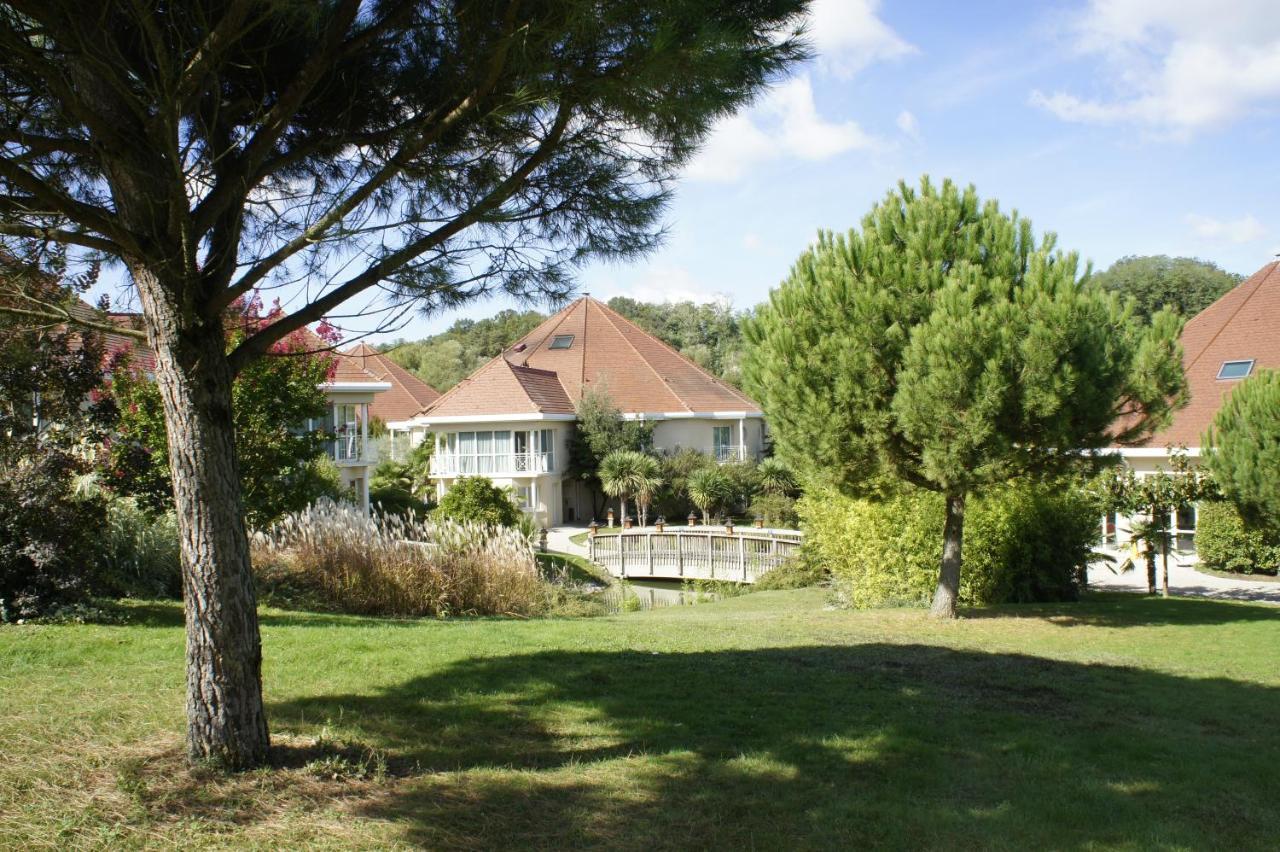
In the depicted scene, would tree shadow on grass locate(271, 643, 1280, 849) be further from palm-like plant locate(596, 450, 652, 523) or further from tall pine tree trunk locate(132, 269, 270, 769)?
palm-like plant locate(596, 450, 652, 523)

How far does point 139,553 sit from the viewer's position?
11.8 metres

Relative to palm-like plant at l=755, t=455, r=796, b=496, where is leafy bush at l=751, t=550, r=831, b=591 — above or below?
below

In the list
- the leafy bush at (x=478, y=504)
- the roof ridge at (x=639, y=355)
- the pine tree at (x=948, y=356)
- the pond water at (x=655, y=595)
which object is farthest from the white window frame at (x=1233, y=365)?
the roof ridge at (x=639, y=355)

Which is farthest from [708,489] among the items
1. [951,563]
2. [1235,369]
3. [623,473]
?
[951,563]

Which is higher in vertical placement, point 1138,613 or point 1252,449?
point 1252,449

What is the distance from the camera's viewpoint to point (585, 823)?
4.41m

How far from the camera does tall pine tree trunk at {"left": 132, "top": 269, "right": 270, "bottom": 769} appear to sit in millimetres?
4746

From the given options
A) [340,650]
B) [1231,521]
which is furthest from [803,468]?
[1231,521]

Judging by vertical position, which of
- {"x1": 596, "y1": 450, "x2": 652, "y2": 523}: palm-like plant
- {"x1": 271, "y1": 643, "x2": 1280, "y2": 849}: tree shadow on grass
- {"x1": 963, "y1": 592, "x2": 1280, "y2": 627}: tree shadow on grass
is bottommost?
{"x1": 963, "y1": 592, "x2": 1280, "y2": 627}: tree shadow on grass

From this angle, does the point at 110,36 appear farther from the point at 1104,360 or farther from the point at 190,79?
the point at 1104,360

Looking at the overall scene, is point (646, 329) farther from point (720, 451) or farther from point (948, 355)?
point (948, 355)

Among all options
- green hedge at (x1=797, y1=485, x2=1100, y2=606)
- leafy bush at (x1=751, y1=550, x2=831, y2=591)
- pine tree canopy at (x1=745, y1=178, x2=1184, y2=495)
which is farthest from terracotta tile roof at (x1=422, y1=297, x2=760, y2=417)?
pine tree canopy at (x1=745, y1=178, x2=1184, y2=495)

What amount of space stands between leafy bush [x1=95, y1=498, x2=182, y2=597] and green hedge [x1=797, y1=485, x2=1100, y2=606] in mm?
9630

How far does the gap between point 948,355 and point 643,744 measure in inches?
260
